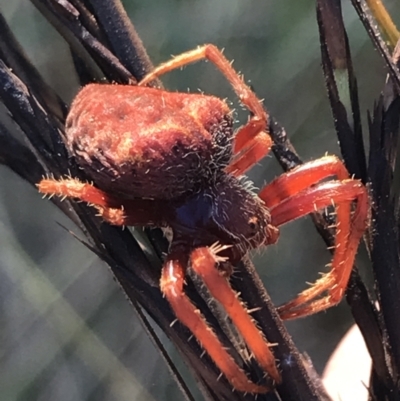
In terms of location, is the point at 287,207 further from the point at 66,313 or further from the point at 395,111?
the point at 66,313

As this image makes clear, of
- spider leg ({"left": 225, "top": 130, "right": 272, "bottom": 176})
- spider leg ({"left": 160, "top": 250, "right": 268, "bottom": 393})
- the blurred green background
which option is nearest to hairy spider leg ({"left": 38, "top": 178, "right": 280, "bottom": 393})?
spider leg ({"left": 160, "top": 250, "right": 268, "bottom": 393})

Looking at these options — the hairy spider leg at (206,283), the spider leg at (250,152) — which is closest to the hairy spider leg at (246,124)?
the spider leg at (250,152)

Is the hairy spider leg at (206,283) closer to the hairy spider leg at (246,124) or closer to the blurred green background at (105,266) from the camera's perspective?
the hairy spider leg at (246,124)

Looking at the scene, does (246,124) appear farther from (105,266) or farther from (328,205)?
(105,266)

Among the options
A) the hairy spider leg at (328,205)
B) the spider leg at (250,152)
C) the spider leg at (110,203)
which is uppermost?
the spider leg at (110,203)

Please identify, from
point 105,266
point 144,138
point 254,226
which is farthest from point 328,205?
point 105,266

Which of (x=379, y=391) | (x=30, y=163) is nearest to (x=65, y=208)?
(x=30, y=163)

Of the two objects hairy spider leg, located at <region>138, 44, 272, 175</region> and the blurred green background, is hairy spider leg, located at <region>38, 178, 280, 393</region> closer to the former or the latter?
hairy spider leg, located at <region>138, 44, 272, 175</region>
